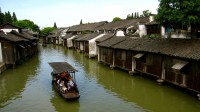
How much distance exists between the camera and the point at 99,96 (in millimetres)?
19797

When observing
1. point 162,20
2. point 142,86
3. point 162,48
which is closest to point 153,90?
point 142,86

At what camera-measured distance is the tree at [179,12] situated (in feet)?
64.8

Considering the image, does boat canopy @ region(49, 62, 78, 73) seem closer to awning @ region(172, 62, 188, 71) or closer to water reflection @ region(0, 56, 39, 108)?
water reflection @ region(0, 56, 39, 108)

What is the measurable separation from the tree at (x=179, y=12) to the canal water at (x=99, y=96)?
6.24 m

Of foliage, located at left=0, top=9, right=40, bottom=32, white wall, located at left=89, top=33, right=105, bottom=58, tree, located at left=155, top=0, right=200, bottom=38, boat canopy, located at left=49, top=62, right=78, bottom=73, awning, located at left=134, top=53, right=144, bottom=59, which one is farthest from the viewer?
foliage, located at left=0, top=9, right=40, bottom=32

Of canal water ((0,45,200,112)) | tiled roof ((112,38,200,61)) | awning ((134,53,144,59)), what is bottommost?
canal water ((0,45,200,112))

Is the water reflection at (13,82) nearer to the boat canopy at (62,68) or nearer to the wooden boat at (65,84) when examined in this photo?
the wooden boat at (65,84)

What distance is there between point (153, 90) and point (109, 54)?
1266 centimetres

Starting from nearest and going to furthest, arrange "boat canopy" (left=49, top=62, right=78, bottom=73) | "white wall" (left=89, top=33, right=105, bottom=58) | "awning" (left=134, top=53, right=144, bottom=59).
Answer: "boat canopy" (left=49, top=62, right=78, bottom=73) → "awning" (left=134, top=53, right=144, bottom=59) → "white wall" (left=89, top=33, right=105, bottom=58)

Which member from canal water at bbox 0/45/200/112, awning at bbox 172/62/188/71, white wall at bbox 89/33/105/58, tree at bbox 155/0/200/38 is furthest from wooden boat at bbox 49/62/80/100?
white wall at bbox 89/33/105/58

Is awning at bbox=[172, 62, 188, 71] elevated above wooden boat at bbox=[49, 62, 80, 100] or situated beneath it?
elevated above

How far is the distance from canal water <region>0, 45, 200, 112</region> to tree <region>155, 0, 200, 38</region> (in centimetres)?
624

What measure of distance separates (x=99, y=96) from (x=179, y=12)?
10343mm

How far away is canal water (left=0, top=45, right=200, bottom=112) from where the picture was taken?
17.0 metres
